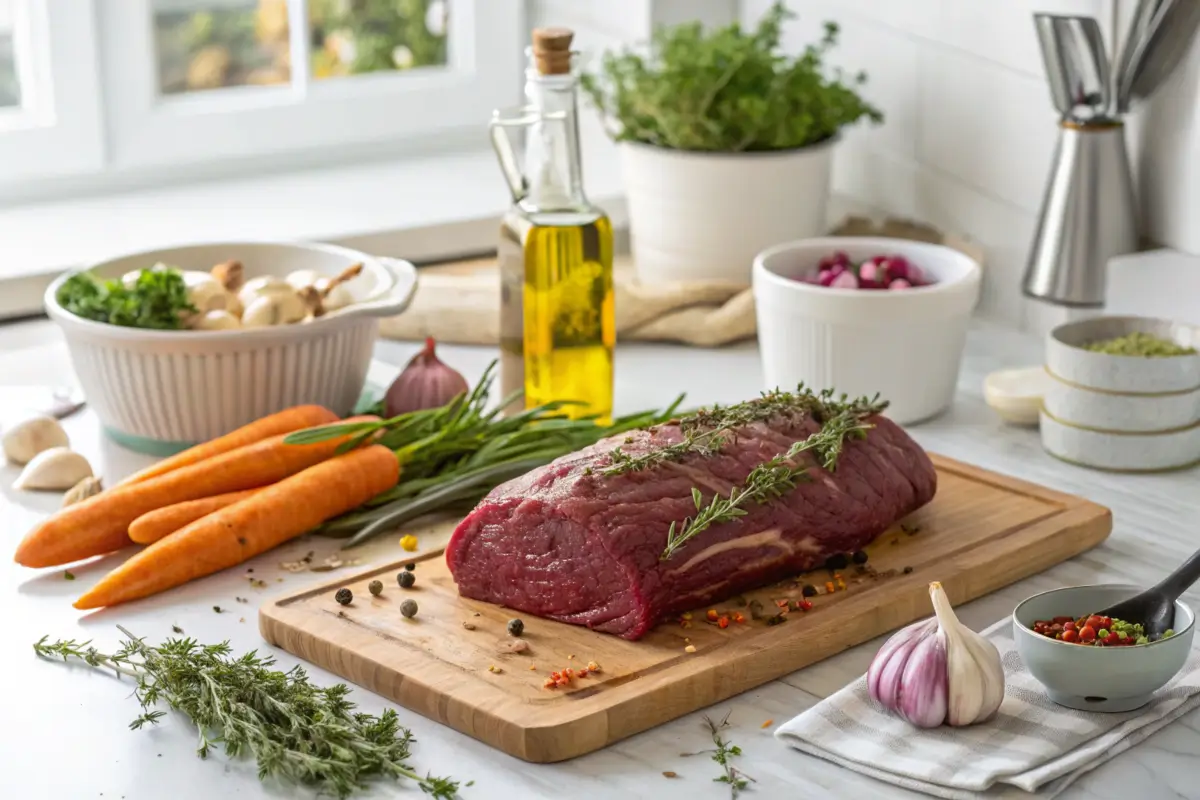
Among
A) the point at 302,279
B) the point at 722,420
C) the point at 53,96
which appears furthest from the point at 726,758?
the point at 53,96

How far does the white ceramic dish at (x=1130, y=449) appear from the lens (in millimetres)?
1788

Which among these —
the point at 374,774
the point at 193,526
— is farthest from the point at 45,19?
the point at 374,774

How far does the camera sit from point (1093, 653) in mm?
1230

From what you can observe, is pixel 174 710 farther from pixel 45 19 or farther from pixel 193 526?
pixel 45 19

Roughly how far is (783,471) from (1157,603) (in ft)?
1.14

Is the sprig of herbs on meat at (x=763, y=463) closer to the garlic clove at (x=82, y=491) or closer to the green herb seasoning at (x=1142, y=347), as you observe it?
the green herb seasoning at (x=1142, y=347)

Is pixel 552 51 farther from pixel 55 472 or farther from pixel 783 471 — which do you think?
pixel 55 472

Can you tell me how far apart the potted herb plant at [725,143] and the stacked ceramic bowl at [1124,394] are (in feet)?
1.87

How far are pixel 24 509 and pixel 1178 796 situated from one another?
1191mm

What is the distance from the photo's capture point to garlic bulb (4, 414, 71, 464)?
1.85 m

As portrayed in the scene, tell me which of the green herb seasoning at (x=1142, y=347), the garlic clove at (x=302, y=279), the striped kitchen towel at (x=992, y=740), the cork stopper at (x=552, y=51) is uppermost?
the cork stopper at (x=552, y=51)

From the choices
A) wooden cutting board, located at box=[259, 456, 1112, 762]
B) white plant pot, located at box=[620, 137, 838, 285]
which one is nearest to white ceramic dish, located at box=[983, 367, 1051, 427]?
wooden cutting board, located at box=[259, 456, 1112, 762]

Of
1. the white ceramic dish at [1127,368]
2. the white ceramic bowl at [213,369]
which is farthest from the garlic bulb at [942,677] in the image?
the white ceramic bowl at [213,369]

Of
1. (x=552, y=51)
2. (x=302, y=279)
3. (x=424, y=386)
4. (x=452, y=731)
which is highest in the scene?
(x=552, y=51)
